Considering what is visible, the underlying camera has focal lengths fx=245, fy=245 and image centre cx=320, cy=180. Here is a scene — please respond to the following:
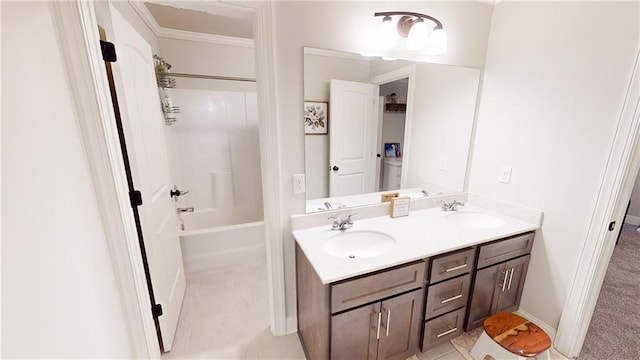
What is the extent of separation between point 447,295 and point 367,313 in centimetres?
56

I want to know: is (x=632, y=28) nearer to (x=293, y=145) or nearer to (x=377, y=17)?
(x=377, y=17)

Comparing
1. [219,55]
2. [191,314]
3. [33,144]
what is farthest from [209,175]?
[33,144]

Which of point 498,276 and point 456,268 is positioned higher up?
point 456,268

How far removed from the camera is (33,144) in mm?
730

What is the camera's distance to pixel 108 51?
1.12 m

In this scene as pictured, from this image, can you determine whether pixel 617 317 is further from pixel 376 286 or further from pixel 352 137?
pixel 352 137

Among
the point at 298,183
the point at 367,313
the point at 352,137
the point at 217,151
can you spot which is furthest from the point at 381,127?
the point at 217,151

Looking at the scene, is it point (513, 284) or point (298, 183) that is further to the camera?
point (513, 284)

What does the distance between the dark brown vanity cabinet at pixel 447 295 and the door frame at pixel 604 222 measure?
2.08 ft

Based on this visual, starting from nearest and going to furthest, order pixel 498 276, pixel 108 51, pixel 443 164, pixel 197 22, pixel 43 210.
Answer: pixel 43 210, pixel 108 51, pixel 498 276, pixel 443 164, pixel 197 22

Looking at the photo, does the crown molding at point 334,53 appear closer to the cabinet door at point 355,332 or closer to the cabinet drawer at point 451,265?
the cabinet drawer at point 451,265

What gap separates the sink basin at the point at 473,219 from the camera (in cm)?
181

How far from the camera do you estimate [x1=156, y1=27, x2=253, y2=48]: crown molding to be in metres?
2.40

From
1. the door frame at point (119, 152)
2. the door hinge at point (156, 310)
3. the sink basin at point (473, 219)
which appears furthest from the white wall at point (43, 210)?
the sink basin at point (473, 219)
